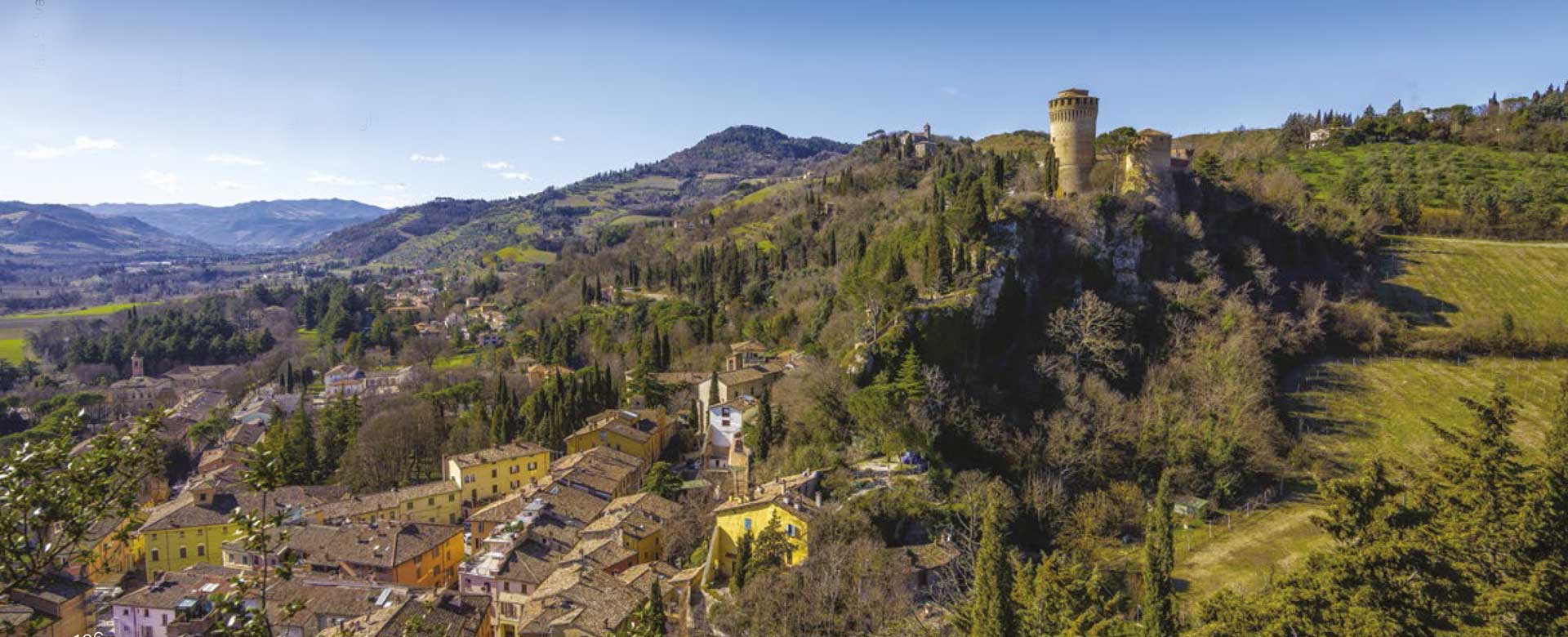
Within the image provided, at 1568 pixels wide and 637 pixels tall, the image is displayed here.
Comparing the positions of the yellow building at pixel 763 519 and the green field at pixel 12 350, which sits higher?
the yellow building at pixel 763 519

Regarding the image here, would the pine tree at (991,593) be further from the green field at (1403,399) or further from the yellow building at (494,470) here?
the yellow building at (494,470)

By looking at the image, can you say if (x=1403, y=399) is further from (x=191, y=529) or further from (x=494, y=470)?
(x=191, y=529)

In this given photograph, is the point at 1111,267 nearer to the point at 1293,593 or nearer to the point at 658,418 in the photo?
the point at 658,418

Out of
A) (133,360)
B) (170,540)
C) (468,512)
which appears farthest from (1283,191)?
(133,360)

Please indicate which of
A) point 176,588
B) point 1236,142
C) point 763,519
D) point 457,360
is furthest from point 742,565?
point 1236,142

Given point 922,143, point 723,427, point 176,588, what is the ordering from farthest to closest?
point 922,143, point 723,427, point 176,588

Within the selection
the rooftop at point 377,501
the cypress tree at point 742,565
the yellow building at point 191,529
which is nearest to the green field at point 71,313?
the yellow building at point 191,529

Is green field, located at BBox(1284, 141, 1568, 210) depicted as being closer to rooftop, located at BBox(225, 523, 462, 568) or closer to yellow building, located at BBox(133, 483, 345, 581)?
rooftop, located at BBox(225, 523, 462, 568)

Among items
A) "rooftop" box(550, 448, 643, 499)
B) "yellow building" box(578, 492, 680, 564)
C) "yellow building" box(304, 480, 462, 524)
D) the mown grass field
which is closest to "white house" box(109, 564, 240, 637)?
"yellow building" box(304, 480, 462, 524)
